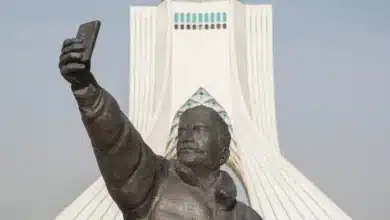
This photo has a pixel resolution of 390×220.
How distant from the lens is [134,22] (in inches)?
859

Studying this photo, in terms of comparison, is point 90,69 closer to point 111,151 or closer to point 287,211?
point 111,151

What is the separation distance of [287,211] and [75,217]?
13.8 ft

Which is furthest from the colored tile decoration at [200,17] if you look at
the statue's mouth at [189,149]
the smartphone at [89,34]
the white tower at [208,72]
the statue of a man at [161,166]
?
the smartphone at [89,34]

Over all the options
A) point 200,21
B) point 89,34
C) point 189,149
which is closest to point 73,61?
point 89,34

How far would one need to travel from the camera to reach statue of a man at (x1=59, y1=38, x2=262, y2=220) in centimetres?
292

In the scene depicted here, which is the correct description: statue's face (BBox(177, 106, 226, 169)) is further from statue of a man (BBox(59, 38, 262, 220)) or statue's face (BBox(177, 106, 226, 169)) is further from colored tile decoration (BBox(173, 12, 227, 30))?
colored tile decoration (BBox(173, 12, 227, 30))

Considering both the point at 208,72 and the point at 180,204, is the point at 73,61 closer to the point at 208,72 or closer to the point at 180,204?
the point at 180,204

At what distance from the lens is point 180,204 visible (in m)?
3.06

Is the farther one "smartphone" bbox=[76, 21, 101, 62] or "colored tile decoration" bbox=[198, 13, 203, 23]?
"colored tile decoration" bbox=[198, 13, 203, 23]

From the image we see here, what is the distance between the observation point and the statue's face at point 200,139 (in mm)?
3096

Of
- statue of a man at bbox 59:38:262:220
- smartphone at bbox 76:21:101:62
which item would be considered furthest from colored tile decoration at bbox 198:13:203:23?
smartphone at bbox 76:21:101:62

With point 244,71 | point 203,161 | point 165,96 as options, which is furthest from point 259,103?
point 203,161

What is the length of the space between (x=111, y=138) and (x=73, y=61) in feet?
0.98

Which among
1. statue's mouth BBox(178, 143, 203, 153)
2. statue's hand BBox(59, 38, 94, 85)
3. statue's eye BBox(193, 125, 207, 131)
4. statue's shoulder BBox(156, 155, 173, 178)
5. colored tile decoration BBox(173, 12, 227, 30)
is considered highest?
statue's hand BBox(59, 38, 94, 85)
